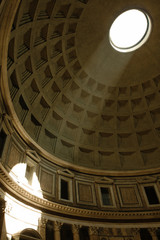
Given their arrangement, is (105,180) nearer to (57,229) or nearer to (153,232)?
(153,232)

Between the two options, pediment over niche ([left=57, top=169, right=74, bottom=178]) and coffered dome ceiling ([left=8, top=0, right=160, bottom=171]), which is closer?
coffered dome ceiling ([left=8, top=0, right=160, bottom=171])

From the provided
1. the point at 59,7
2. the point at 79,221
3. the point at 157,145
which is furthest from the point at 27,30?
the point at 157,145

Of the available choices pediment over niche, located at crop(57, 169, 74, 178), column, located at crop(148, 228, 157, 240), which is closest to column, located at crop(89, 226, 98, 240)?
column, located at crop(148, 228, 157, 240)

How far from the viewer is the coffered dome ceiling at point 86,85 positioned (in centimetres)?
1470

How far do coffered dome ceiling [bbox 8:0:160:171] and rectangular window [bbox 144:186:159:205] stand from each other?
6.23ft

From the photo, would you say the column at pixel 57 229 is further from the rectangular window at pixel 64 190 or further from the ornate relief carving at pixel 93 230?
the rectangular window at pixel 64 190

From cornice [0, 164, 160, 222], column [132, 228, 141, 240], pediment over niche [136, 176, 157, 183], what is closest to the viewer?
cornice [0, 164, 160, 222]

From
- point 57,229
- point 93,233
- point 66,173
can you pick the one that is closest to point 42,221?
point 57,229

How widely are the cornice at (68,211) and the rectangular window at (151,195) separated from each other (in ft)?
3.18

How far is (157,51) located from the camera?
19391 mm

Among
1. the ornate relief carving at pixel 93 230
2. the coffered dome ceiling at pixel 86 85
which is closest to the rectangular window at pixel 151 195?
the coffered dome ceiling at pixel 86 85

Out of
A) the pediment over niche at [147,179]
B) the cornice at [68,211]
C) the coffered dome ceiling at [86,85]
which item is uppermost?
the coffered dome ceiling at [86,85]

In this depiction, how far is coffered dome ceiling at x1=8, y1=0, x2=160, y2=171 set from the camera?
14.7 m

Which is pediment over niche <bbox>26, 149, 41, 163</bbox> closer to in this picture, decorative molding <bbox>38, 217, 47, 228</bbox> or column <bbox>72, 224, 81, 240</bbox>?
decorative molding <bbox>38, 217, 47, 228</bbox>
